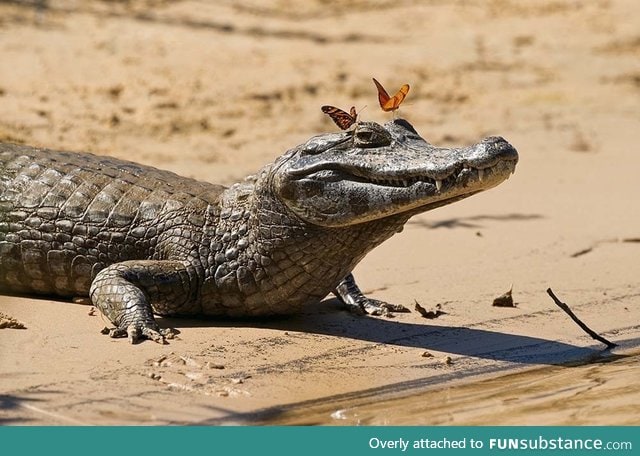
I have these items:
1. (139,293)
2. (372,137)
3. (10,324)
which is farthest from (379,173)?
(10,324)

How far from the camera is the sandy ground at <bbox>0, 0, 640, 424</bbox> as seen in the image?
5910 mm

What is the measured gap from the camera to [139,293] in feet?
21.5

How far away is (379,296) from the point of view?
7512 millimetres

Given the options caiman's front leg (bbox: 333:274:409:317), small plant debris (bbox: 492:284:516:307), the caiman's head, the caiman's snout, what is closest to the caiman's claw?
caiman's front leg (bbox: 333:274:409:317)

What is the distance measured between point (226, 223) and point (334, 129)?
13.0 ft

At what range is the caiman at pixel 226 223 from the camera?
6336 mm

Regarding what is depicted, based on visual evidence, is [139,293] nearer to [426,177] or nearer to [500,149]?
[426,177]

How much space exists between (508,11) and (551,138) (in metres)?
4.31

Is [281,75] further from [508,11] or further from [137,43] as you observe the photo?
[508,11]

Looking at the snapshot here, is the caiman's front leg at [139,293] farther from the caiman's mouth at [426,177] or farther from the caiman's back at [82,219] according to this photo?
the caiman's mouth at [426,177]

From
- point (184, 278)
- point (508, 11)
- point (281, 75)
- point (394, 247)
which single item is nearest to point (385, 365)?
point (184, 278)

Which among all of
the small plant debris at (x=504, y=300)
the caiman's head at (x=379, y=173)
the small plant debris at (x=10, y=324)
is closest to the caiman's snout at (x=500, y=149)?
the caiman's head at (x=379, y=173)

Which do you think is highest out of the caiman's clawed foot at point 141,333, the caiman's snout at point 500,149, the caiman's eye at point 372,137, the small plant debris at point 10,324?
the caiman's eye at point 372,137

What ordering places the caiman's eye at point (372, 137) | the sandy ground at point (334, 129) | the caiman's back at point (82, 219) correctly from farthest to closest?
1. the caiman's back at point (82, 219)
2. the caiman's eye at point (372, 137)
3. the sandy ground at point (334, 129)
